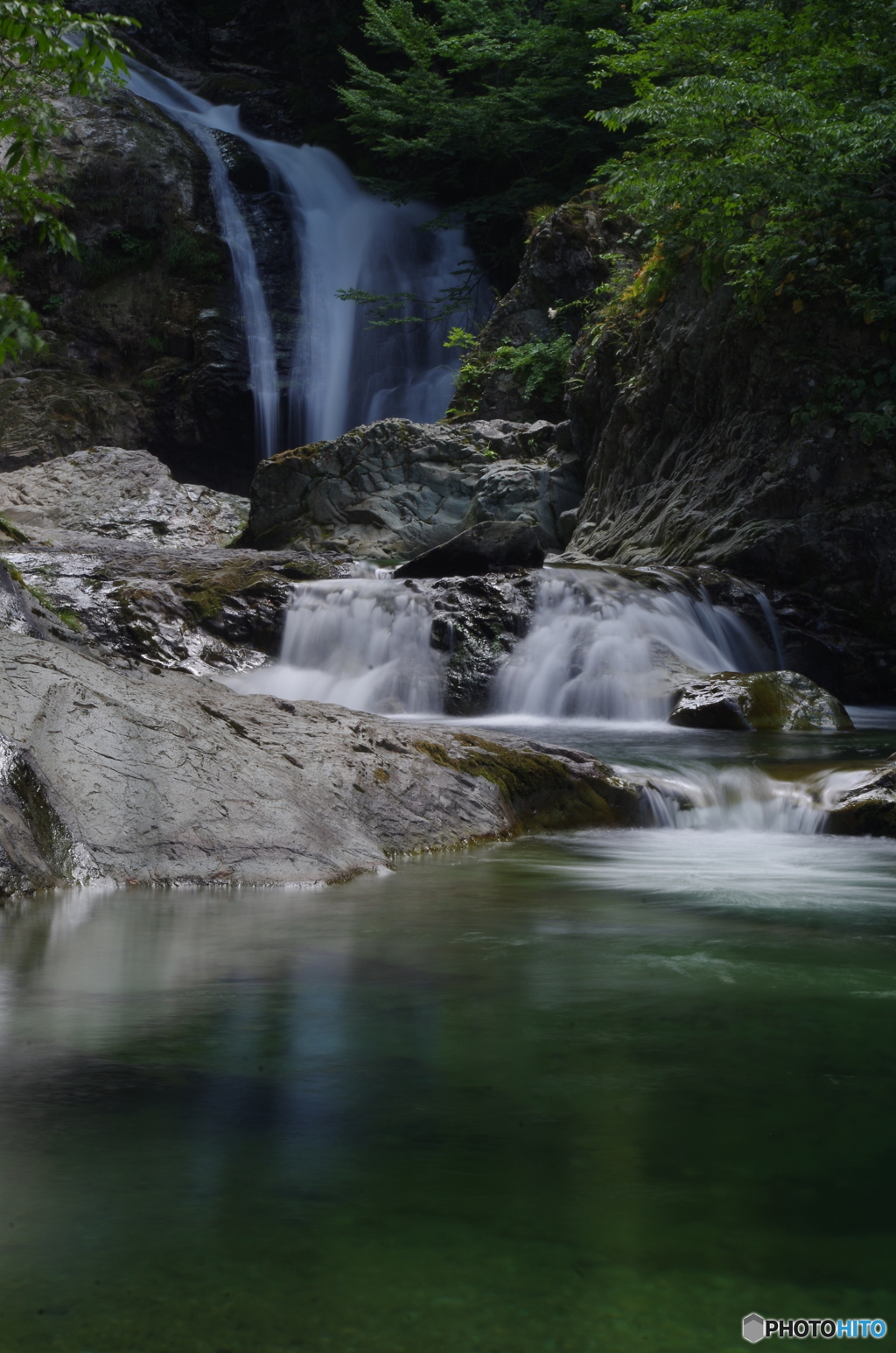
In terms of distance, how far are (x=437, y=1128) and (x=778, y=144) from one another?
1162 cm

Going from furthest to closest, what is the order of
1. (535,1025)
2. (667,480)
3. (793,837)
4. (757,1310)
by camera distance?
(667,480) → (793,837) → (535,1025) → (757,1310)

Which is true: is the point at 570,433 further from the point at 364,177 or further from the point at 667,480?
the point at 364,177

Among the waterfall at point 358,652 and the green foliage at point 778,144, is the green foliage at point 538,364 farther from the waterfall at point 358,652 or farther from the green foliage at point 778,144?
the waterfall at point 358,652

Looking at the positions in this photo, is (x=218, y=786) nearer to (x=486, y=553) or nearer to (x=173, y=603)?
(x=173, y=603)

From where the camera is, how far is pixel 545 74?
24.2m

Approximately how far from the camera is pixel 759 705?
9.65 metres

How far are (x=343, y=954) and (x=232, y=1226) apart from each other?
1.80m

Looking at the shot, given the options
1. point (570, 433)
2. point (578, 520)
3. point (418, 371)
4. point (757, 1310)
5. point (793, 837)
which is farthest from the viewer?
point (418, 371)

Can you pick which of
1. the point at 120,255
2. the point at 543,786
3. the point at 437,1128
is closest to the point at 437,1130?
the point at 437,1128

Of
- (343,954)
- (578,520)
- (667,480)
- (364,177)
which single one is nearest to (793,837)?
(343,954)

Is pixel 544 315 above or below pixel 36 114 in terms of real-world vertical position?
above

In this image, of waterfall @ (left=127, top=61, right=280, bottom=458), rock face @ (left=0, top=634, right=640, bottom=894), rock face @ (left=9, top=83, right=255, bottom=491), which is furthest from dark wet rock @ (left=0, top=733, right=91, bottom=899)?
waterfall @ (left=127, top=61, right=280, bottom=458)

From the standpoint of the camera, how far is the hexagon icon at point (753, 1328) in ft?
4.77

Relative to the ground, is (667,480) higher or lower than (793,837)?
higher
